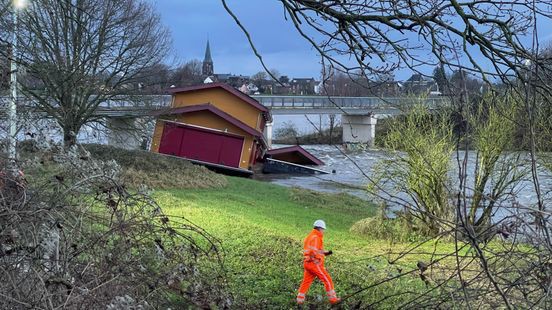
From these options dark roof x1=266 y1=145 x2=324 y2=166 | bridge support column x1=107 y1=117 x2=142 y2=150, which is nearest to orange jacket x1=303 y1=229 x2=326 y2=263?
bridge support column x1=107 y1=117 x2=142 y2=150

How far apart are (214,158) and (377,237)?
758 inches

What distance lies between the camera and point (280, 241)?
1109 cm

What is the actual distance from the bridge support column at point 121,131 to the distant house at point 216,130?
21.0 feet

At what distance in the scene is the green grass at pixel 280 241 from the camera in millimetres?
7805

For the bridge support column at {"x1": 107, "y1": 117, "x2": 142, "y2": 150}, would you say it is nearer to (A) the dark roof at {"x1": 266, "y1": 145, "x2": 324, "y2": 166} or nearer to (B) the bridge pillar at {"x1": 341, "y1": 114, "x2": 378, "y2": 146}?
(B) the bridge pillar at {"x1": 341, "y1": 114, "x2": 378, "y2": 146}

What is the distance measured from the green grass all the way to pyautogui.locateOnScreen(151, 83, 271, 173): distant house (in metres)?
8.48

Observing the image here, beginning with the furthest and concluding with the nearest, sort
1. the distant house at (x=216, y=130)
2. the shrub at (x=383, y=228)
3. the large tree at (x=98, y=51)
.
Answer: the distant house at (x=216, y=130) → the large tree at (x=98, y=51) → the shrub at (x=383, y=228)

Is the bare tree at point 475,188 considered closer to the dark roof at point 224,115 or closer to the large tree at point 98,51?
the large tree at point 98,51

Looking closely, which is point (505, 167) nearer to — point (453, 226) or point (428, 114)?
point (428, 114)

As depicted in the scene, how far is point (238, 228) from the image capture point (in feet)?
40.6

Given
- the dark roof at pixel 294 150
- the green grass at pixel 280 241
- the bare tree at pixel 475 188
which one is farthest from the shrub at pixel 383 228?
the dark roof at pixel 294 150

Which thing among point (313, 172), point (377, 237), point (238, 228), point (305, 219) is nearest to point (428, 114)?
point (377, 237)

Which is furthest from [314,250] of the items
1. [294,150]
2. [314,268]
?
[294,150]

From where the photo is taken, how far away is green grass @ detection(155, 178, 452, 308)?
7805 mm
